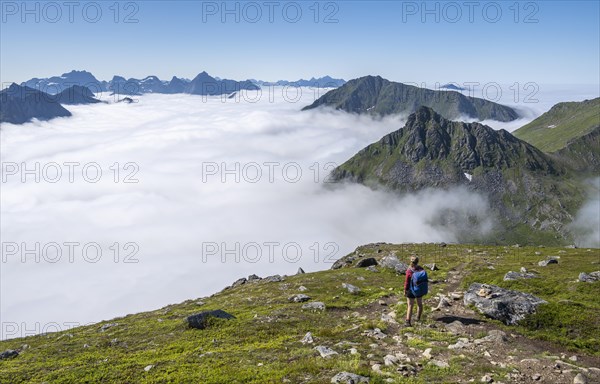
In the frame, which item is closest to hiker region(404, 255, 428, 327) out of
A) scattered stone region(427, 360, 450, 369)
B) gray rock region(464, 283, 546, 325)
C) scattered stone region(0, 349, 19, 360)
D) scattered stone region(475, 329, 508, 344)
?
scattered stone region(475, 329, 508, 344)

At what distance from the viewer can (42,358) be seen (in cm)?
2814

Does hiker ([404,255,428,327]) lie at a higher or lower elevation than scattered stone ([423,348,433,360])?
higher

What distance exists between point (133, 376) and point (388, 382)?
14.2m

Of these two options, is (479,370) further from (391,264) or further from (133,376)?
(391,264)

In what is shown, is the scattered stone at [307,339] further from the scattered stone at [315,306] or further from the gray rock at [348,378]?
the scattered stone at [315,306]

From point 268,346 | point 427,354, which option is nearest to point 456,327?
point 427,354

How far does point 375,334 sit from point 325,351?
4758 millimetres

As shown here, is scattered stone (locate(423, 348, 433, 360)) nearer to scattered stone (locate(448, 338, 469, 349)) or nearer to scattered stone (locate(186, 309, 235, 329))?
scattered stone (locate(448, 338, 469, 349))

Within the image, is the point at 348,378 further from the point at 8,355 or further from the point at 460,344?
the point at 8,355

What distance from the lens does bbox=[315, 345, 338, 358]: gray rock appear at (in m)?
18.6

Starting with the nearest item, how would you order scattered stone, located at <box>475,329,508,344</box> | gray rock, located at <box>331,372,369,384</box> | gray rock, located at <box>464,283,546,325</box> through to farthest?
gray rock, located at <box>331,372,369,384</box>
scattered stone, located at <box>475,329,508,344</box>
gray rock, located at <box>464,283,546,325</box>

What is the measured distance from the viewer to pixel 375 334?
22.3 meters

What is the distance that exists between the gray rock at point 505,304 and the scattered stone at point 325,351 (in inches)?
527

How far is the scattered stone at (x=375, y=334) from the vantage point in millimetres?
21875
